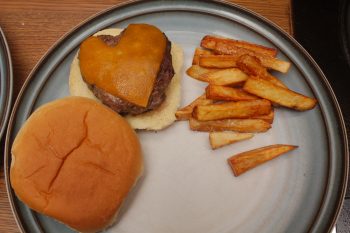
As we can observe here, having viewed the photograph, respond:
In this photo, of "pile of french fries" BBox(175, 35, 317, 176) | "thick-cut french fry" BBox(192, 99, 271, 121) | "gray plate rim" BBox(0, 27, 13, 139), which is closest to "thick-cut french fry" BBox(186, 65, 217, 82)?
"pile of french fries" BBox(175, 35, 317, 176)

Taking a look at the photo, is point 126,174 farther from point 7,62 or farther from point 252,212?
point 7,62

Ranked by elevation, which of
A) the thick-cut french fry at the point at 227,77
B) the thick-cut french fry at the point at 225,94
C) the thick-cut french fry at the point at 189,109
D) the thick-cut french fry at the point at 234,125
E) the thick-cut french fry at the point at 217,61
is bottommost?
the thick-cut french fry at the point at 234,125

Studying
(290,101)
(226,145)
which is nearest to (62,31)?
(226,145)

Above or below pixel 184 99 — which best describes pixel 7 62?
above

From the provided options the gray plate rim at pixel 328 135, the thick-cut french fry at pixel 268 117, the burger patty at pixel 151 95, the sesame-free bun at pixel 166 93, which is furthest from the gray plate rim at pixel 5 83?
the thick-cut french fry at pixel 268 117

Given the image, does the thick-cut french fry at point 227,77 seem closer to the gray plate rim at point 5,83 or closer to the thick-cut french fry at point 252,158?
the thick-cut french fry at point 252,158

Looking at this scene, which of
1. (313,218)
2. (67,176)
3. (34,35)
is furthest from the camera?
(34,35)

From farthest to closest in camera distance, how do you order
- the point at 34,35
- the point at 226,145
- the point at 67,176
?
the point at 34,35, the point at 226,145, the point at 67,176
